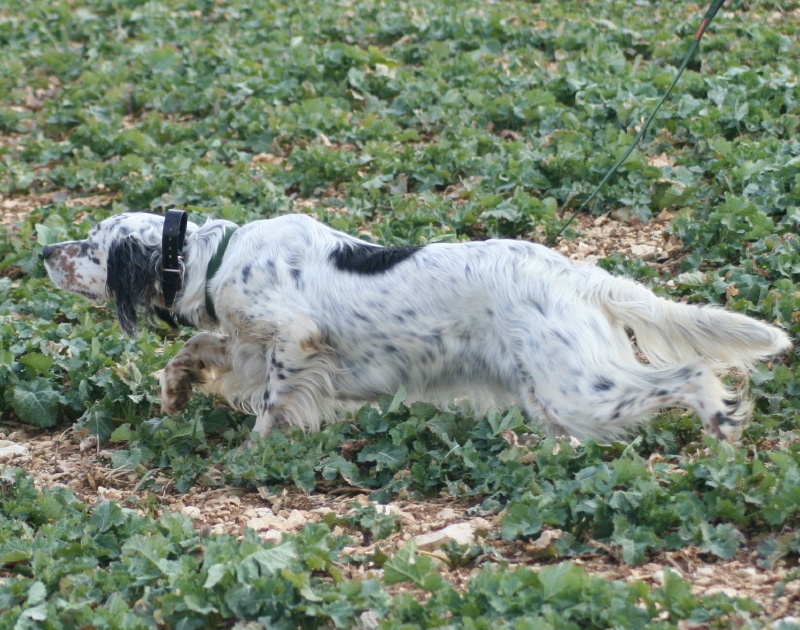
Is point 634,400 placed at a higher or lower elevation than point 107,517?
higher

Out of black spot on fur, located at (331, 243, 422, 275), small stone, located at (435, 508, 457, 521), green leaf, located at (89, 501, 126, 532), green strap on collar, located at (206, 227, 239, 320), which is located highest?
black spot on fur, located at (331, 243, 422, 275)

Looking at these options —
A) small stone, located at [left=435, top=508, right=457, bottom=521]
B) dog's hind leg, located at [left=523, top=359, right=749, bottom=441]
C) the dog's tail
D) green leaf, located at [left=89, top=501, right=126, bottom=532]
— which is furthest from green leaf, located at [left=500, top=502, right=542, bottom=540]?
green leaf, located at [left=89, top=501, right=126, bottom=532]

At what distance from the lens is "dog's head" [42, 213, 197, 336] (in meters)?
5.18

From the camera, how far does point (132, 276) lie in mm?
5188

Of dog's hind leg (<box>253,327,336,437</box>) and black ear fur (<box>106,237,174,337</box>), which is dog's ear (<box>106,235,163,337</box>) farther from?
dog's hind leg (<box>253,327,336,437</box>)

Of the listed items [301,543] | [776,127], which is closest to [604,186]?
[776,127]

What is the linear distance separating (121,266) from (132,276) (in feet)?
0.22

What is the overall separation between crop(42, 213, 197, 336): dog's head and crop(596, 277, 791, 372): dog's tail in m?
2.03

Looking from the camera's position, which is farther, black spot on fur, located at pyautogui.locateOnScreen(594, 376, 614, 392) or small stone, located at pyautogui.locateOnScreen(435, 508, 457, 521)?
black spot on fur, located at pyautogui.locateOnScreen(594, 376, 614, 392)

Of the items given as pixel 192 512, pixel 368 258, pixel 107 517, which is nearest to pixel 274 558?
pixel 107 517

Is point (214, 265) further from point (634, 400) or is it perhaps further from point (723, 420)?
point (723, 420)

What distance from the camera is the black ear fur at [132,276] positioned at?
17.0ft

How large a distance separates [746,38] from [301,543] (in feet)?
22.3

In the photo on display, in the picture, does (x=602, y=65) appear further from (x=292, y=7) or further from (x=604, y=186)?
(x=292, y=7)
